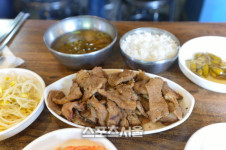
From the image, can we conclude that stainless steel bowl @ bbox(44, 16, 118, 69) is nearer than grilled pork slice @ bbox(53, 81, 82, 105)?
No

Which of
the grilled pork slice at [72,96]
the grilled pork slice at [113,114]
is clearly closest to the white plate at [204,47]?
the grilled pork slice at [113,114]

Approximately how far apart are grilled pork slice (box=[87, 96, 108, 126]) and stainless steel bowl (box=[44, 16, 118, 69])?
1.85 ft

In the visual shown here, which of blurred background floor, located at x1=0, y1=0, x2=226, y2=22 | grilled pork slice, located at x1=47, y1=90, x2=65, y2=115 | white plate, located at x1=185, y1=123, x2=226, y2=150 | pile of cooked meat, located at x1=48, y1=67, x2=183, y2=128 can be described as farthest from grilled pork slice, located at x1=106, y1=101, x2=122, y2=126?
blurred background floor, located at x1=0, y1=0, x2=226, y2=22

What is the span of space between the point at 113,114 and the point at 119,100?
117mm

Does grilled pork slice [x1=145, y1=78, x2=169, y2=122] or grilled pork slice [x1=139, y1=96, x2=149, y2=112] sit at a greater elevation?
grilled pork slice [x1=145, y1=78, x2=169, y2=122]

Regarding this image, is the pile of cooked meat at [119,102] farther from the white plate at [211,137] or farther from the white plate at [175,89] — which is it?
the white plate at [211,137]

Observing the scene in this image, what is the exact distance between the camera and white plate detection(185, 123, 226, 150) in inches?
51.6

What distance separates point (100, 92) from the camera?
1.54 metres

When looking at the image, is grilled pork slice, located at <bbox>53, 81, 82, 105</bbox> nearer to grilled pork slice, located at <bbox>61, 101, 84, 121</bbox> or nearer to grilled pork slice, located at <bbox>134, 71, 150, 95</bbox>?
grilled pork slice, located at <bbox>61, 101, 84, 121</bbox>

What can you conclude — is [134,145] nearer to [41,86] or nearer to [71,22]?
[41,86]

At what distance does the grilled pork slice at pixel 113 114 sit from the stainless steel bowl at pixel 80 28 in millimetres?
618

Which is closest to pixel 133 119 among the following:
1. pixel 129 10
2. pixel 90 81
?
pixel 90 81

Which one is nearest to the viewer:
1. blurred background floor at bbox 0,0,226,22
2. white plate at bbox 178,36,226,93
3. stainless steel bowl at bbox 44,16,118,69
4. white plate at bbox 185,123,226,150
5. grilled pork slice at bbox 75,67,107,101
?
white plate at bbox 185,123,226,150

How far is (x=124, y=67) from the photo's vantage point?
7.14 feet
